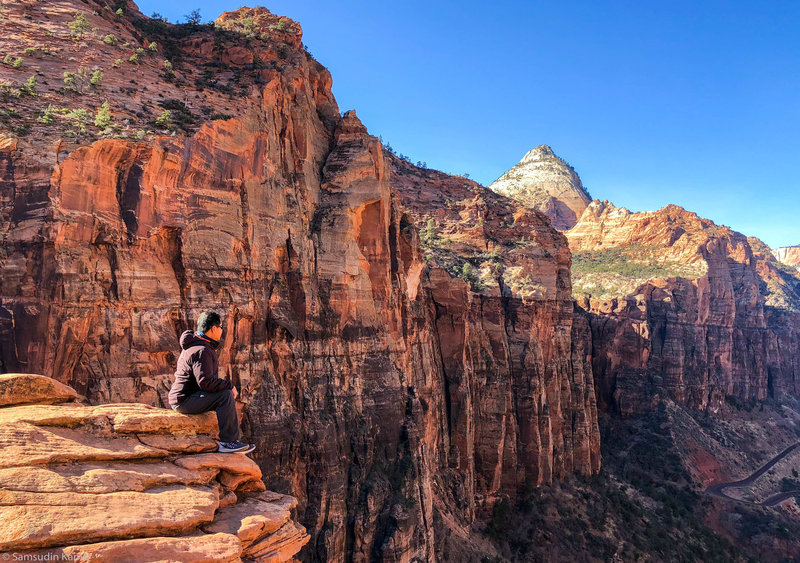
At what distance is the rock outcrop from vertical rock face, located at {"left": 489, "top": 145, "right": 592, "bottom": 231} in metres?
118

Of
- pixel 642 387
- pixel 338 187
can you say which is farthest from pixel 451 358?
pixel 642 387

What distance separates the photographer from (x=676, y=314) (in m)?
79.9

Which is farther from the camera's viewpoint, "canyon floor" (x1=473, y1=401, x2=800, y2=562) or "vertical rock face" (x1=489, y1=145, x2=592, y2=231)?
"vertical rock face" (x1=489, y1=145, x2=592, y2=231)

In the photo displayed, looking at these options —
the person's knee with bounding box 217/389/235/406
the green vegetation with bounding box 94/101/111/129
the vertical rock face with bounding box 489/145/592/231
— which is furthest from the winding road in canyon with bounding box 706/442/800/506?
the green vegetation with bounding box 94/101/111/129

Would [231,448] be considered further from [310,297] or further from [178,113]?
[178,113]

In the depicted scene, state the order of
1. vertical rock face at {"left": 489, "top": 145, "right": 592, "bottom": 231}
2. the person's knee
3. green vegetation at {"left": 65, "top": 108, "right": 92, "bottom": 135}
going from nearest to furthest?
1. the person's knee
2. green vegetation at {"left": 65, "top": 108, "right": 92, "bottom": 135}
3. vertical rock face at {"left": 489, "top": 145, "right": 592, "bottom": 231}

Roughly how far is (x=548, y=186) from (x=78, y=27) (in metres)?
128

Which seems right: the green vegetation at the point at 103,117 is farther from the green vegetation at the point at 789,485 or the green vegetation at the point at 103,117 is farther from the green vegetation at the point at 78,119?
the green vegetation at the point at 789,485

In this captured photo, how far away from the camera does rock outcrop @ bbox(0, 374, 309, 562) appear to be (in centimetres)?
716

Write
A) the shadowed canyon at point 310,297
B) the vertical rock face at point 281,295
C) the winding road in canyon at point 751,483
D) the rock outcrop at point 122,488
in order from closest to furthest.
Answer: the rock outcrop at point 122,488 < the vertical rock face at point 281,295 < the shadowed canyon at point 310,297 < the winding road in canyon at point 751,483

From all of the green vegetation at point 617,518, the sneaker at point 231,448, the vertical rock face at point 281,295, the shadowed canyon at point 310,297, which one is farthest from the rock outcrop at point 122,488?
the green vegetation at point 617,518

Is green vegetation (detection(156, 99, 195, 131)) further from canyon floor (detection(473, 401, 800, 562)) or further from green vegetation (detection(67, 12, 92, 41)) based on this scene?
canyon floor (detection(473, 401, 800, 562))

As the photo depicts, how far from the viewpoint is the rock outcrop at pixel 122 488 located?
7160mm

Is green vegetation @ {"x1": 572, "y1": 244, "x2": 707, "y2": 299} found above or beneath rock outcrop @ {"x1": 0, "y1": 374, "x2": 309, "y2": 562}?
above
